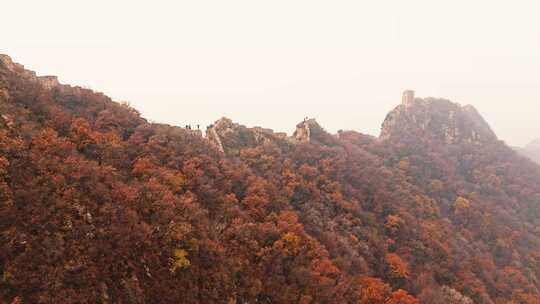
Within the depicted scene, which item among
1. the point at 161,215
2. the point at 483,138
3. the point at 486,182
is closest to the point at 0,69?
the point at 161,215

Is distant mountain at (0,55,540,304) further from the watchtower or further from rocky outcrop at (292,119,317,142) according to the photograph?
the watchtower

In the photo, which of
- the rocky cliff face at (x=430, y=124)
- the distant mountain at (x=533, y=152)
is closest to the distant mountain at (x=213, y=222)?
the rocky cliff face at (x=430, y=124)

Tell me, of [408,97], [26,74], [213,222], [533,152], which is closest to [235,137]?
[213,222]

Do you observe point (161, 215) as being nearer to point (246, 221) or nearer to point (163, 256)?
A: point (163, 256)

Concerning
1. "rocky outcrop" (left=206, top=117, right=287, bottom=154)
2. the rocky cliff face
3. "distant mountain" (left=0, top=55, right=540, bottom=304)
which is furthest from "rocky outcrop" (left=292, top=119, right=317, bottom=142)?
the rocky cliff face

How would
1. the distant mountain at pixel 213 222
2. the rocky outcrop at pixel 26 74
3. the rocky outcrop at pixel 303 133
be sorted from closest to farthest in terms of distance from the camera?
the distant mountain at pixel 213 222 → the rocky outcrop at pixel 26 74 → the rocky outcrop at pixel 303 133

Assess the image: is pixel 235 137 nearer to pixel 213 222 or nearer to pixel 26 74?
pixel 213 222

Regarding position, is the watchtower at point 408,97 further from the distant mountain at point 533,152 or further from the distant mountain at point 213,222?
the distant mountain at point 533,152
